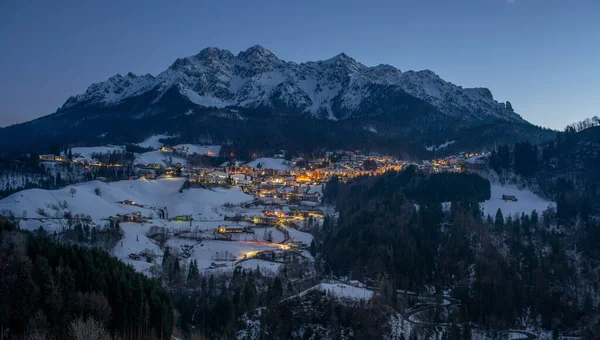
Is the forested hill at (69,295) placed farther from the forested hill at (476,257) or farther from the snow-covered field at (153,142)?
the snow-covered field at (153,142)

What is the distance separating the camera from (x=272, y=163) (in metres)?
150

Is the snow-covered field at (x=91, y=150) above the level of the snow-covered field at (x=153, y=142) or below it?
below

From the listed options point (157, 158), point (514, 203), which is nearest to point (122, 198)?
point (157, 158)

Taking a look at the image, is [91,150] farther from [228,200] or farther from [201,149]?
[228,200]

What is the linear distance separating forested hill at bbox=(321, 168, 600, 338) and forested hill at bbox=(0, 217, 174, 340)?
82.8 feet

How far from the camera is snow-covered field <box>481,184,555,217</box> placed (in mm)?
81188

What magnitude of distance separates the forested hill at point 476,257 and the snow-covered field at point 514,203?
2.36 m

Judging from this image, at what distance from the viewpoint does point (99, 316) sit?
28.3 m

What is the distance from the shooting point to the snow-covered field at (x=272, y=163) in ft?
480

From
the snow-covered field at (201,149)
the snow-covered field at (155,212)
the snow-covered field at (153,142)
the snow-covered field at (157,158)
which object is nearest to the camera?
the snow-covered field at (155,212)

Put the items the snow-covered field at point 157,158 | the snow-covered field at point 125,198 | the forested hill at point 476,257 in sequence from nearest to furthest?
the forested hill at point 476,257 < the snow-covered field at point 125,198 < the snow-covered field at point 157,158

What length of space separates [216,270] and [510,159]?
65953 mm

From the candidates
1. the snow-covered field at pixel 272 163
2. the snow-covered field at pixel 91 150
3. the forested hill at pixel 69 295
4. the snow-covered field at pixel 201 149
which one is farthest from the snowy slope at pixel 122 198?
the snow-covered field at pixel 201 149

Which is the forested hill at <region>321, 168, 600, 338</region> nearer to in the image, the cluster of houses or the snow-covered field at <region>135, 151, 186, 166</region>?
the cluster of houses
